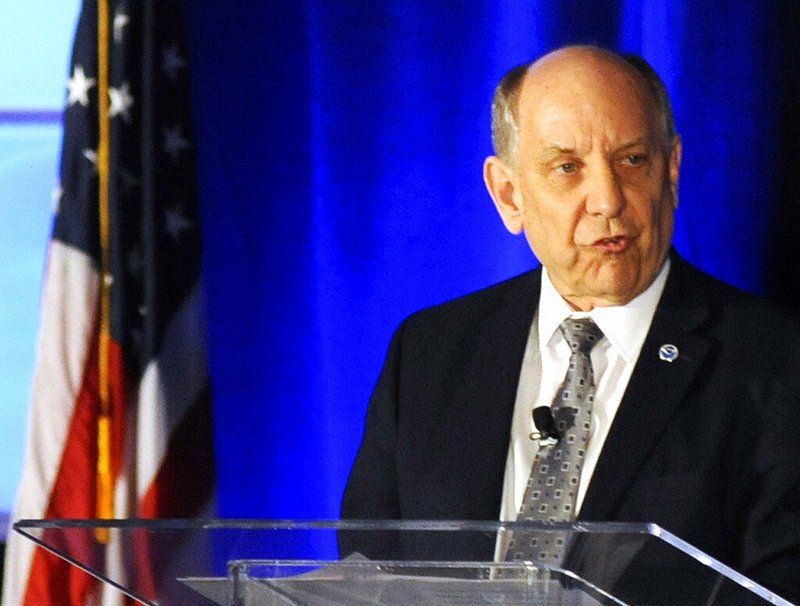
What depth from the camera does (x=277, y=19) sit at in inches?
133

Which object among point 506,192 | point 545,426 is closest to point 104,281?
point 506,192

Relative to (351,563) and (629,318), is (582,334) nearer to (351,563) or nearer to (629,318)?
(629,318)

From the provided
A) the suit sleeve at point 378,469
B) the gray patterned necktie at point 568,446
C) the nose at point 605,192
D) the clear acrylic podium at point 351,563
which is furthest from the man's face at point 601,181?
the clear acrylic podium at point 351,563

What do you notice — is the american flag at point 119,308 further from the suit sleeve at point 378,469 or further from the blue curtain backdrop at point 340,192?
the suit sleeve at point 378,469

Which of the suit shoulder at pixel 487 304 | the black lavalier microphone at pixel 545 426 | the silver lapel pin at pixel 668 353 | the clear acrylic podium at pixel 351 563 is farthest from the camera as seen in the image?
the suit shoulder at pixel 487 304

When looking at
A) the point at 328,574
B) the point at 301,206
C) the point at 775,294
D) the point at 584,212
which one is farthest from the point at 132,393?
the point at 328,574

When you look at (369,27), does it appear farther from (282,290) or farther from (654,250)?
(654,250)

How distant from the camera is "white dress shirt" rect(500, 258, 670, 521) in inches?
100

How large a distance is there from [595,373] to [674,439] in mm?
200

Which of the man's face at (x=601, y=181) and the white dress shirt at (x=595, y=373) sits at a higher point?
the man's face at (x=601, y=181)

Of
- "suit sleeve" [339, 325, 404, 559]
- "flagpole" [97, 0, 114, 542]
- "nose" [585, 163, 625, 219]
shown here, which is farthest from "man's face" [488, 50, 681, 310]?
"flagpole" [97, 0, 114, 542]

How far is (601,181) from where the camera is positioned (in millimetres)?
2627

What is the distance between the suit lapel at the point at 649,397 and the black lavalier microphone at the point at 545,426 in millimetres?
95

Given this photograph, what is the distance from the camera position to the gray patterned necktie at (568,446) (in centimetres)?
244
